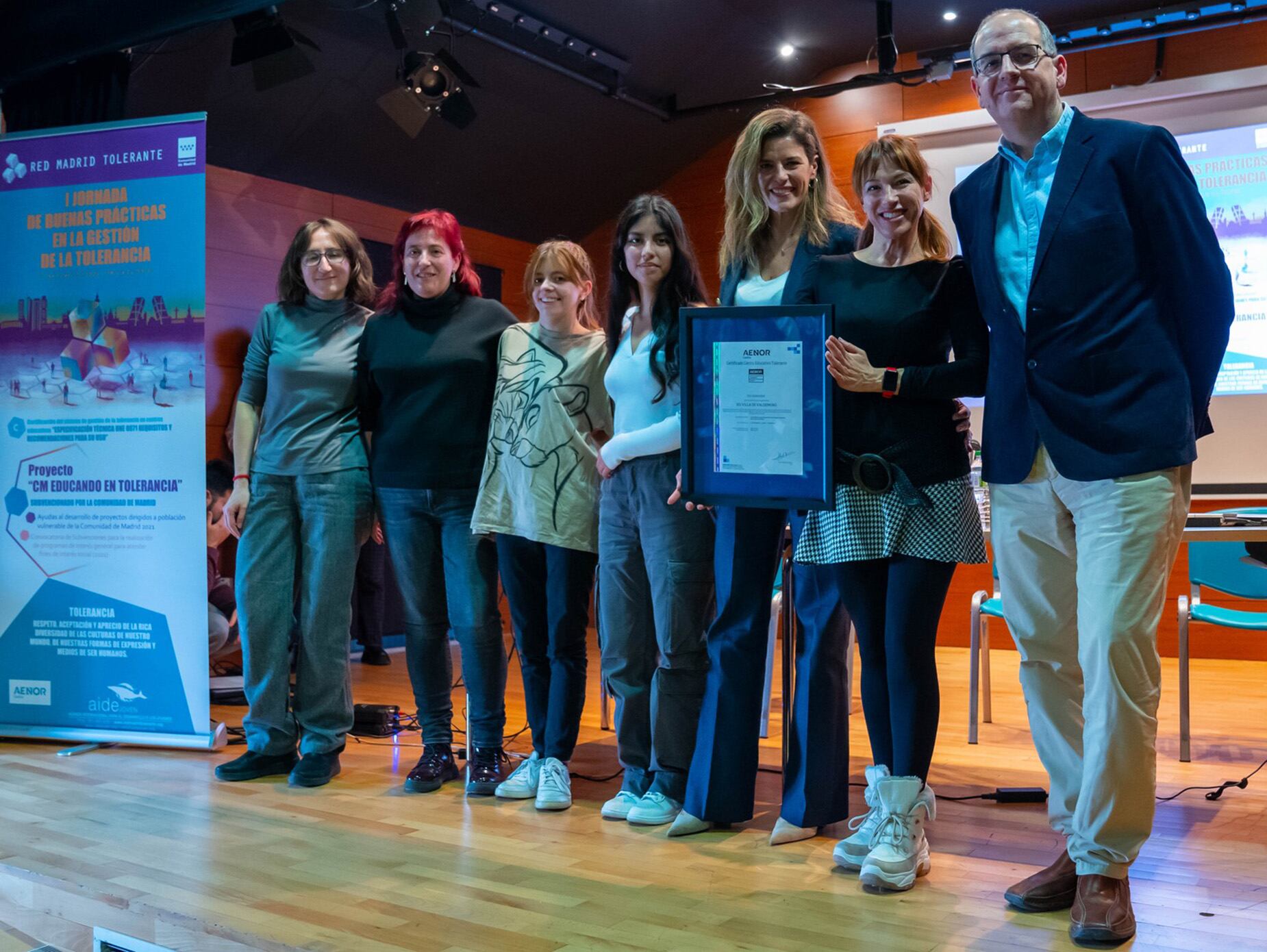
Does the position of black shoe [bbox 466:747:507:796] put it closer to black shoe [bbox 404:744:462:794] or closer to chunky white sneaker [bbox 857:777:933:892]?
black shoe [bbox 404:744:462:794]

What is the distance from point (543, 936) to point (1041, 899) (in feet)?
2.97

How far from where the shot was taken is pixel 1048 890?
207 centimetres

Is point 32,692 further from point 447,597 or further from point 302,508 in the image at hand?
point 447,597

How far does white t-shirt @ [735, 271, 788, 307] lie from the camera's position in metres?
2.55

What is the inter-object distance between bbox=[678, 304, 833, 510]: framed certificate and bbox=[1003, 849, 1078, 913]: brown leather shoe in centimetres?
80

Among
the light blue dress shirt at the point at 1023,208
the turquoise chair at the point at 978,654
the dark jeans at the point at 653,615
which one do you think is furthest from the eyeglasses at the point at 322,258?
the turquoise chair at the point at 978,654

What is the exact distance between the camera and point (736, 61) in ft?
22.0

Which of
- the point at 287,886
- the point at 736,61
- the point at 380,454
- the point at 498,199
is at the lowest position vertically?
the point at 287,886

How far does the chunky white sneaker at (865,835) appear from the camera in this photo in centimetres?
229

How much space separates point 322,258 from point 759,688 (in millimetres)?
1789

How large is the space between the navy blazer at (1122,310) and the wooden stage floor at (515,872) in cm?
84

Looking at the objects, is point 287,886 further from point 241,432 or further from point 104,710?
point 104,710

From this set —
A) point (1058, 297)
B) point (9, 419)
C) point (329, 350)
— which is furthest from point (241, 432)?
point (1058, 297)

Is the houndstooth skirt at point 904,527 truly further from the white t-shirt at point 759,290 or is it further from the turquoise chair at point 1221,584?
the turquoise chair at point 1221,584
